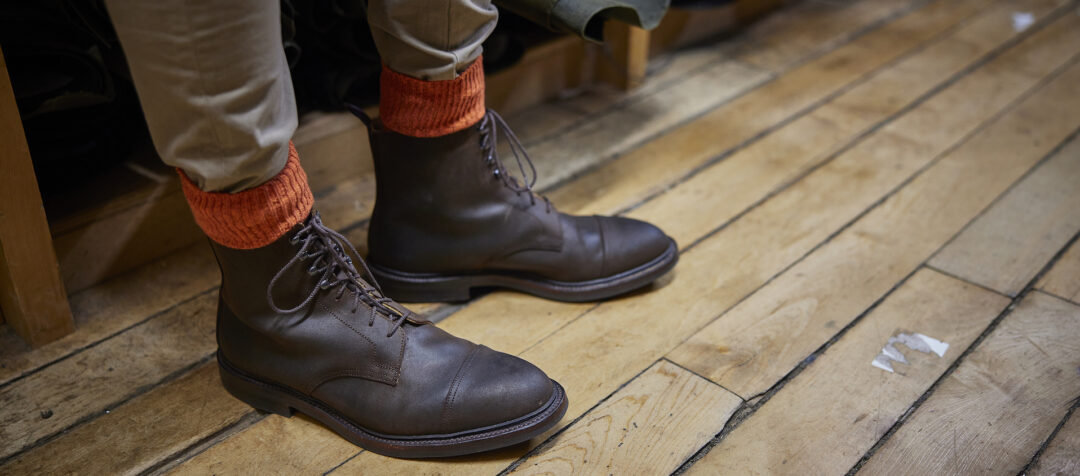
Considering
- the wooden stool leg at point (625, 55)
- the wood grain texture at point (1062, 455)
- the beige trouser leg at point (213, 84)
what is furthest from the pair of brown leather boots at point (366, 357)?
the wooden stool leg at point (625, 55)

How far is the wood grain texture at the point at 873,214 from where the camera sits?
0.95 metres

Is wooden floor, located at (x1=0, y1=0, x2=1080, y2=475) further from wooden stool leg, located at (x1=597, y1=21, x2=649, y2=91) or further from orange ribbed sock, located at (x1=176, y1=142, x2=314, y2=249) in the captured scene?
orange ribbed sock, located at (x1=176, y1=142, x2=314, y2=249)

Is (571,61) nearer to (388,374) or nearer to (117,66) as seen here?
Result: (117,66)

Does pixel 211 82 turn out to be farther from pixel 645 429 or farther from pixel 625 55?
pixel 625 55

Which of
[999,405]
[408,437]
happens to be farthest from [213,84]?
[999,405]

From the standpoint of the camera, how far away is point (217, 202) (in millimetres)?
702

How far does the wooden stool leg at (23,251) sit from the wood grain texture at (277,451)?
0.29 m

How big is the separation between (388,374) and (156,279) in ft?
1.50

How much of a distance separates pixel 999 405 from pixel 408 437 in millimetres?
593

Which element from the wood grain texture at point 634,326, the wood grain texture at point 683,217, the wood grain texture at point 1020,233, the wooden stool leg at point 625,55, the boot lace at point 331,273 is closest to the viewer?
the boot lace at point 331,273

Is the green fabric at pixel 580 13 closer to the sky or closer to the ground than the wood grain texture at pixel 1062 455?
closer to the sky

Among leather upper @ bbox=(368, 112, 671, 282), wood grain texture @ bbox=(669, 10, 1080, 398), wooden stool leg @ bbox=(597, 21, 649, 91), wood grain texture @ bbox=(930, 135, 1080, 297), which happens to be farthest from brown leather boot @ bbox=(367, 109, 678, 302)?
wooden stool leg @ bbox=(597, 21, 649, 91)

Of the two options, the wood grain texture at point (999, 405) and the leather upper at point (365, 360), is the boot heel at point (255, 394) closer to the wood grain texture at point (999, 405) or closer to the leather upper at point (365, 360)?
the leather upper at point (365, 360)

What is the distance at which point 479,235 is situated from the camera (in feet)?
3.20
